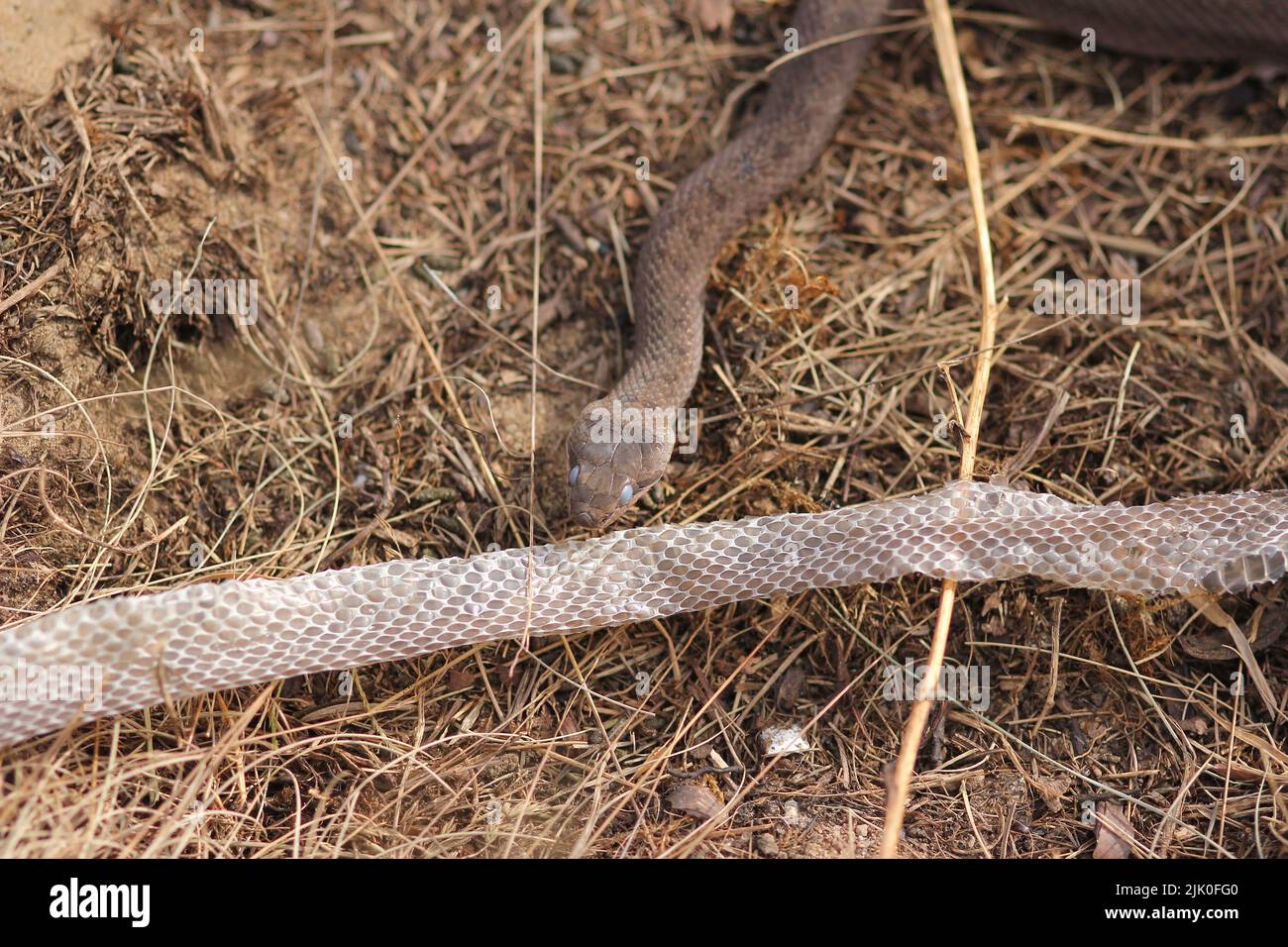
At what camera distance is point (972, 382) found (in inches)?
151

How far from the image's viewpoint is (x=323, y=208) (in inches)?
164

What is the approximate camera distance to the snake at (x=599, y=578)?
2.96 metres

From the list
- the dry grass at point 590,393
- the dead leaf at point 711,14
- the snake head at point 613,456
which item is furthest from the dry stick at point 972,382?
the snake head at point 613,456

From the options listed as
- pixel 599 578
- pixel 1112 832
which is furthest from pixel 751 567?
pixel 1112 832

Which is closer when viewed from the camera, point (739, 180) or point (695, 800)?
point (695, 800)

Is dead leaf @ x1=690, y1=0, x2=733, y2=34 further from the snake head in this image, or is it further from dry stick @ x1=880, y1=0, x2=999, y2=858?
the snake head

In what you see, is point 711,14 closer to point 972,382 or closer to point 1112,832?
point 972,382

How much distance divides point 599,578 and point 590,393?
3.53 feet

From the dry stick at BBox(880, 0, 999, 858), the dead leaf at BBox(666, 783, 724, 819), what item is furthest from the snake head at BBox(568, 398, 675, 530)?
the dry stick at BBox(880, 0, 999, 858)
